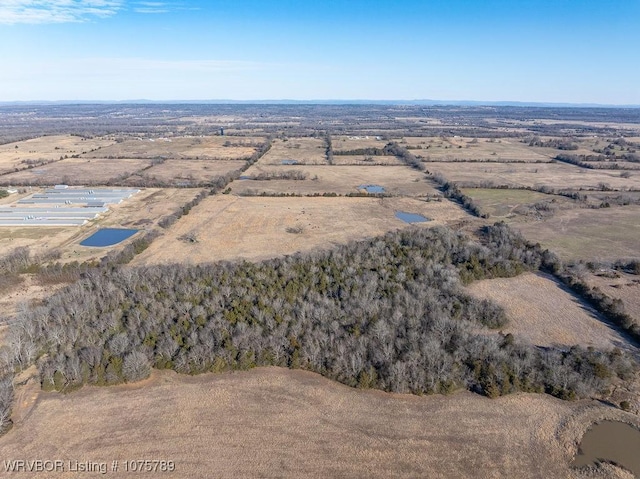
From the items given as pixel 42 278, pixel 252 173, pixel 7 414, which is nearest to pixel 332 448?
pixel 7 414

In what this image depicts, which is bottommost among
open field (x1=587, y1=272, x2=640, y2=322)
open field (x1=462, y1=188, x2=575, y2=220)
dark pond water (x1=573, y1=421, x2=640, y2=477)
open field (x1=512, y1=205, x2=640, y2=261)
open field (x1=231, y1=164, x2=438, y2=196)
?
dark pond water (x1=573, y1=421, x2=640, y2=477)

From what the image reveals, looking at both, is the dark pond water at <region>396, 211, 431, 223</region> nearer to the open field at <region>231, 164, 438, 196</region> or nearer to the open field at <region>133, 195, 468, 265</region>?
the open field at <region>133, 195, 468, 265</region>

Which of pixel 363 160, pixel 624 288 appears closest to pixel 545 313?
pixel 624 288

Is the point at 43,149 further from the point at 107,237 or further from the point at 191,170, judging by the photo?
the point at 107,237

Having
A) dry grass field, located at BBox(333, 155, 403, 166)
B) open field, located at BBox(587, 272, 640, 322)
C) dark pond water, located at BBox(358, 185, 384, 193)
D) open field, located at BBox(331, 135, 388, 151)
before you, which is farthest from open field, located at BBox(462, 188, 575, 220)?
open field, located at BBox(331, 135, 388, 151)

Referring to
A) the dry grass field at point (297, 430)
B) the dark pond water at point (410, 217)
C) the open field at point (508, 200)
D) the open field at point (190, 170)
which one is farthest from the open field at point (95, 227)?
the open field at point (508, 200)

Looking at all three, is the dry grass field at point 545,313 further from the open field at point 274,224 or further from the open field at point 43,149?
the open field at point 43,149
